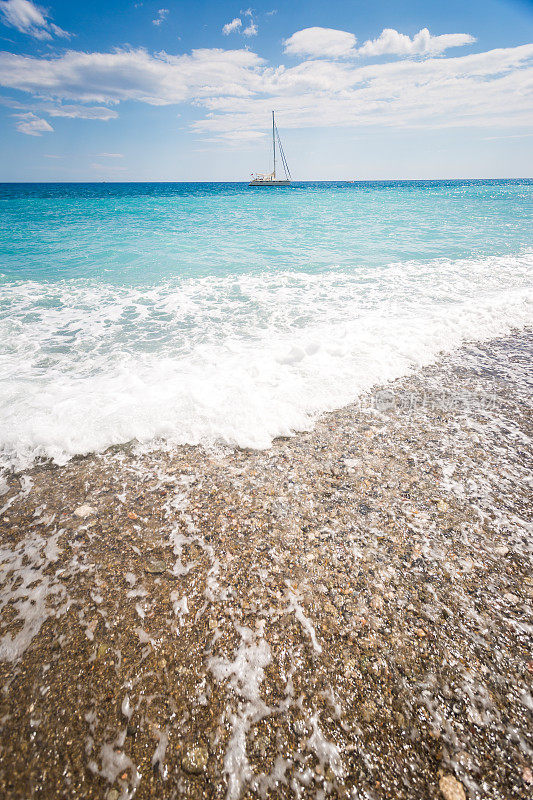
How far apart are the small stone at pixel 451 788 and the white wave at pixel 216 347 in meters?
3.42

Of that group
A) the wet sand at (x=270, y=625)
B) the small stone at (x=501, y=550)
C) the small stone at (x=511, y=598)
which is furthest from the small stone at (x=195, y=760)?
the small stone at (x=501, y=550)

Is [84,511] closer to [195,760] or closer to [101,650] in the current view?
[101,650]

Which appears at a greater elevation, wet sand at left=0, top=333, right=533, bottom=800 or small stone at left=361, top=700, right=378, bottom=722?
wet sand at left=0, top=333, right=533, bottom=800

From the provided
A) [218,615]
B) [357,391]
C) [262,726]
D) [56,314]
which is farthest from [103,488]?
[56,314]

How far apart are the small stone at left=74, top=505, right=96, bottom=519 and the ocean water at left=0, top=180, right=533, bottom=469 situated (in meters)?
1.07

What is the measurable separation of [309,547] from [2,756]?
2.59m

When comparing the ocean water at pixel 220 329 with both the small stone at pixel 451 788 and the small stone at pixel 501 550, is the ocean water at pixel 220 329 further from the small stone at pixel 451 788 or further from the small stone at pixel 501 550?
the small stone at pixel 451 788

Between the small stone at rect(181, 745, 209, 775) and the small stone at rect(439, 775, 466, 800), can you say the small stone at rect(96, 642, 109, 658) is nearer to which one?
the small stone at rect(181, 745, 209, 775)

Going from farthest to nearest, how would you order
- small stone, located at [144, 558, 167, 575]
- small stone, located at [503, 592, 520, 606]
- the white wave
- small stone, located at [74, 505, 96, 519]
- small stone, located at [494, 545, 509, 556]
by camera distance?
the white wave
small stone, located at [74, 505, 96, 519]
small stone, located at [494, 545, 509, 556]
small stone, located at [144, 558, 167, 575]
small stone, located at [503, 592, 520, 606]

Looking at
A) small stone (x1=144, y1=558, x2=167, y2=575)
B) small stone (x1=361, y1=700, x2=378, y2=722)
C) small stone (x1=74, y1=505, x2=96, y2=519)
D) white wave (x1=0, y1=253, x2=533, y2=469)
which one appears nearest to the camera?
small stone (x1=361, y1=700, x2=378, y2=722)

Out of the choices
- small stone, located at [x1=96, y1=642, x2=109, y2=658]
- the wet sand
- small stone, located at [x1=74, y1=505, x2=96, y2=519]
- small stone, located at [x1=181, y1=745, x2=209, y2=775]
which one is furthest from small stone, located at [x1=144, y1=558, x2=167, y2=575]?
small stone, located at [x1=181, y1=745, x2=209, y2=775]

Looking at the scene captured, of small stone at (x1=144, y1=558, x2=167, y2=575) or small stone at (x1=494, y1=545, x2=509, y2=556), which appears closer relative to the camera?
small stone at (x1=144, y1=558, x2=167, y2=575)

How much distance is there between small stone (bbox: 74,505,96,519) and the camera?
3715 millimetres

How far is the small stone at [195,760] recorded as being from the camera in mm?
2057
